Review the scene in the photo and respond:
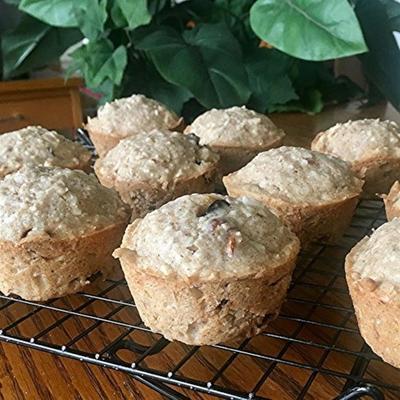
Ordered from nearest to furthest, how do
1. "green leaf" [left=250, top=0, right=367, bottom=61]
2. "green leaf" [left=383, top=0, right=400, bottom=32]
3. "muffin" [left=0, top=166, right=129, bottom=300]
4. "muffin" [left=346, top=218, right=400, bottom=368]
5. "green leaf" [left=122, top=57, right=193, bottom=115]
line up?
"muffin" [left=346, top=218, right=400, bottom=368] < "muffin" [left=0, top=166, right=129, bottom=300] < "green leaf" [left=250, top=0, right=367, bottom=61] < "green leaf" [left=383, top=0, right=400, bottom=32] < "green leaf" [left=122, top=57, right=193, bottom=115]

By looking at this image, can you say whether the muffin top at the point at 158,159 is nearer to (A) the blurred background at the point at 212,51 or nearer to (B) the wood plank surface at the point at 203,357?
(B) the wood plank surface at the point at 203,357

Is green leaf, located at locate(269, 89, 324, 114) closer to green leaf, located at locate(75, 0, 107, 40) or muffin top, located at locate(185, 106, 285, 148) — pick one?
green leaf, located at locate(75, 0, 107, 40)

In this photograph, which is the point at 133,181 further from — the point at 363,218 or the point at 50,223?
the point at 363,218


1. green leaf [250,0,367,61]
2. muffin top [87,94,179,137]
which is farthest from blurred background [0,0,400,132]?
muffin top [87,94,179,137]

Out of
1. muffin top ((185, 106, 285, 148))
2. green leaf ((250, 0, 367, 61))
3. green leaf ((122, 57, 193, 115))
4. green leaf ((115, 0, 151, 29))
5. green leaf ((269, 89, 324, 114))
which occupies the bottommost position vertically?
green leaf ((269, 89, 324, 114))

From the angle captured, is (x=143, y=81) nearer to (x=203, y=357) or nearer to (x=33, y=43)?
(x=33, y=43)

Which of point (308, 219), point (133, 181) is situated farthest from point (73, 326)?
point (308, 219)
